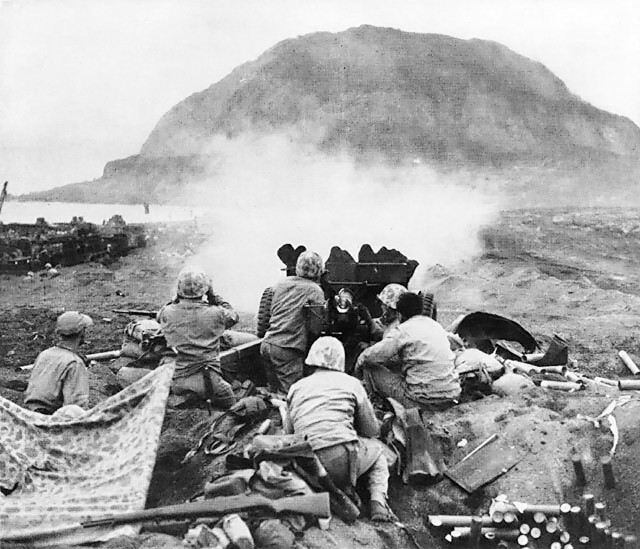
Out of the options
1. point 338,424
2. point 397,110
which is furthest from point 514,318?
point 397,110

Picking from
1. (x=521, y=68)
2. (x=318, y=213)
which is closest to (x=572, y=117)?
(x=521, y=68)

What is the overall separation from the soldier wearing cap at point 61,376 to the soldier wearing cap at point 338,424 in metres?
1.66

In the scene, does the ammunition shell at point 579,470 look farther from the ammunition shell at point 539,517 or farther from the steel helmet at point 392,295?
the steel helmet at point 392,295

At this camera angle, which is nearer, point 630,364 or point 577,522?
point 577,522

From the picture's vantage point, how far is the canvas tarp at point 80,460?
4.64 metres

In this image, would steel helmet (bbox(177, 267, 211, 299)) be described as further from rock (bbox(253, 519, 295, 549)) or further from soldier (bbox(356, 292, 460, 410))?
rock (bbox(253, 519, 295, 549))

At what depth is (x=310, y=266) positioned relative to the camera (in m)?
7.40

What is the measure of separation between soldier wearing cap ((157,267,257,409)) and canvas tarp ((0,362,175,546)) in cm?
96

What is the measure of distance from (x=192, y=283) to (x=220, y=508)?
268 cm

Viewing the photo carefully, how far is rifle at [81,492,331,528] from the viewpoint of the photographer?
14.6 ft

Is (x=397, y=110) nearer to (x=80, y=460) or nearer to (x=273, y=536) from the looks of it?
(x=80, y=460)

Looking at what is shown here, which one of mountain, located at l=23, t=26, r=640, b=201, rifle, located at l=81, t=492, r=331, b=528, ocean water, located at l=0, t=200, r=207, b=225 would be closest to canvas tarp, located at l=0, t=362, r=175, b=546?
rifle, located at l=81, t=492, r=331, b=528

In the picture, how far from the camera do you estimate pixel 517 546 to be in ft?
16.9

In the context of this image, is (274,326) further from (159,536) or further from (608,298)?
(608,298)
